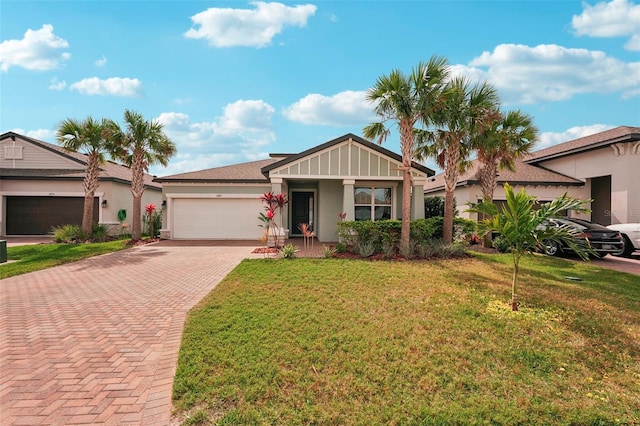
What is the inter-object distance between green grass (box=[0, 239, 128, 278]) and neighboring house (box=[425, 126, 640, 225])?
16553mm

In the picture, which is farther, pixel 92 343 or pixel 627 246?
pixel 627 246

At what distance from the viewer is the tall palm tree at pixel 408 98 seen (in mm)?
11102

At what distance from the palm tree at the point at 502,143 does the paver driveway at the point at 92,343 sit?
35.6ft

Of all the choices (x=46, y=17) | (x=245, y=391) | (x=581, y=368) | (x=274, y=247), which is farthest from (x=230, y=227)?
(x=581, y=368)

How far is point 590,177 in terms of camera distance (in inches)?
697

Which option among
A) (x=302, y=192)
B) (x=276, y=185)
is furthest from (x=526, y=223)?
(x=302, y=192)

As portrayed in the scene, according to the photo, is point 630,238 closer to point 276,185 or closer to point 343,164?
point 343,164

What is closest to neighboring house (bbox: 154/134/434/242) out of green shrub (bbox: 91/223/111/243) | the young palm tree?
green shrub (bbox: 91/223/111/243)

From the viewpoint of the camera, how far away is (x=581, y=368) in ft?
12.5

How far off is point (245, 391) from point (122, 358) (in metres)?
1.93

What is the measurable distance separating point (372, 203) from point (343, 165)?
263 centimetres

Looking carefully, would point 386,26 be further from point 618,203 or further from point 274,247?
point 618,203

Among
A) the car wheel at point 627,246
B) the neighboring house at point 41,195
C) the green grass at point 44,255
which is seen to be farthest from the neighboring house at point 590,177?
the neighboring house at point 41,195

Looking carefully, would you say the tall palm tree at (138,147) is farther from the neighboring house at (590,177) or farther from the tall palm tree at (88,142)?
the neighboring house at (590,177)
